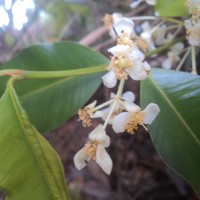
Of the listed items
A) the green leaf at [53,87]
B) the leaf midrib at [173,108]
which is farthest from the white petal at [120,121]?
the green leaf at [53,87]

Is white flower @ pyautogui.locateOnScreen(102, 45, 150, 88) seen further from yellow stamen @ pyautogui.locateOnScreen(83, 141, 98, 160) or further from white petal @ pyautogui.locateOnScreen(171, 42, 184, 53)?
white petal @ pyautogui.locateOnScreen(171, 42, 184, 53)

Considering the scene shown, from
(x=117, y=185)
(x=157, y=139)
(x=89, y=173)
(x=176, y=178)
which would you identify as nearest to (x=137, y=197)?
(x=117, y=185)

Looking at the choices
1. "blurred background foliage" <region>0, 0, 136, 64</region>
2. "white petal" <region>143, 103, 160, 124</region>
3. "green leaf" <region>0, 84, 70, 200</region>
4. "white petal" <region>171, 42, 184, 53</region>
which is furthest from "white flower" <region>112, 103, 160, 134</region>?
"blurred background foliage" <region>0, 0, 136, 64</region>

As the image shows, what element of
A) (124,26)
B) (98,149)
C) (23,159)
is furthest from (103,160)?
(124,26)

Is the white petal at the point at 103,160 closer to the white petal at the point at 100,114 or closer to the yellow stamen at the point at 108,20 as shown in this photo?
the white petal at the point at 100,114

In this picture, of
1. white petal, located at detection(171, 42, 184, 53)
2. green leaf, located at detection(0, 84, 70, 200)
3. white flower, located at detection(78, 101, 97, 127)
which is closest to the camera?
green leaf, located at detection(0, 84, 70, 200)

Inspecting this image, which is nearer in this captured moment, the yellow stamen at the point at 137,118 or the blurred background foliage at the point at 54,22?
the yellow stamen at the point at 137,118
